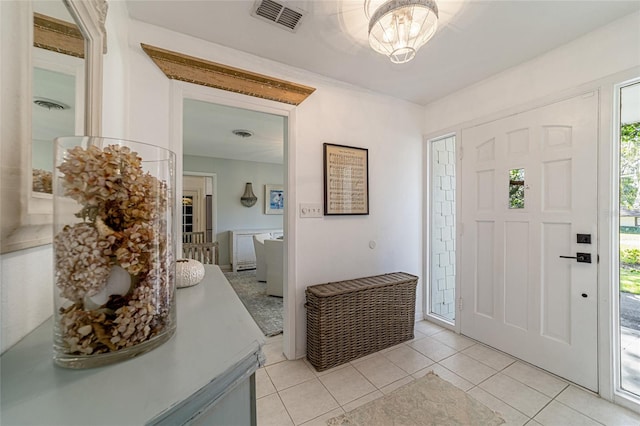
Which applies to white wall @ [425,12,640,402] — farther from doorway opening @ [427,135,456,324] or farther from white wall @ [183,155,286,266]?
white wall @ [183,155,286,266]

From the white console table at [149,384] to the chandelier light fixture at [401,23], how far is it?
1565mm

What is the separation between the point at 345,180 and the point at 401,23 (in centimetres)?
129

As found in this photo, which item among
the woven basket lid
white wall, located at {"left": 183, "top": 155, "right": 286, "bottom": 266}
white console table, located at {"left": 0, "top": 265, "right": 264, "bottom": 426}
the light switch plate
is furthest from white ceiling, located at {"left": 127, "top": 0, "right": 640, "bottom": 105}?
white wall, located at {"left": 183, "top": 155, "right": 286, "bottom": 266}

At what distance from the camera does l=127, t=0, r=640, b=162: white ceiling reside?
1479 mm

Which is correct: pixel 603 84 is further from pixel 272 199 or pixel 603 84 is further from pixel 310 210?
pixel 272 199

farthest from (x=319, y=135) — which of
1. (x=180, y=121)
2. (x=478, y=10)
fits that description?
(x=478, y=10)

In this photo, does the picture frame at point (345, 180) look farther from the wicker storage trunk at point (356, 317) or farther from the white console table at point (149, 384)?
the white console table at point (149, 384)

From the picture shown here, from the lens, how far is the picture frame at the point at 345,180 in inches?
89.5

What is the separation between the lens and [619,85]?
1.63 m

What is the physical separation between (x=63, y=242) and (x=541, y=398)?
2.62 meters

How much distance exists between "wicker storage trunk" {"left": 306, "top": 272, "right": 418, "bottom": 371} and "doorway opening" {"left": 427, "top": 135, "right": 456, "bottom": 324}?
677 mm

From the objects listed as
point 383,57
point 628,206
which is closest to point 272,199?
point 383,57

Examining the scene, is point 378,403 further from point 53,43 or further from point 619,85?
point 619,85

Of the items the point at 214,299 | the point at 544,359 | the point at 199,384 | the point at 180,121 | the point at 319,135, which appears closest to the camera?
the point at 199,384
